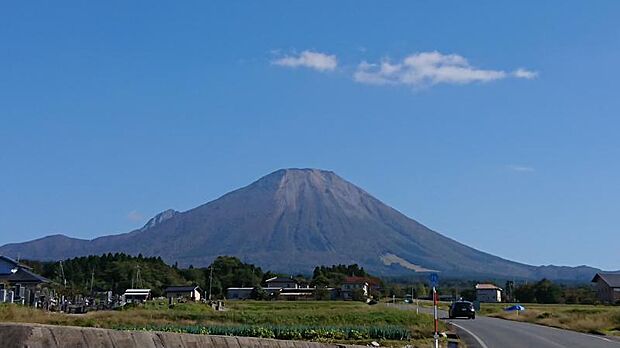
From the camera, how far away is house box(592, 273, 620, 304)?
10288 centimetres

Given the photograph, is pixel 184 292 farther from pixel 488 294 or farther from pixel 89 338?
pixel 89 338

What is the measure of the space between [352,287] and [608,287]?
120ft

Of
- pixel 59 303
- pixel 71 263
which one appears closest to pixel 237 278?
pixel 71 263

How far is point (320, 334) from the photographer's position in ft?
103

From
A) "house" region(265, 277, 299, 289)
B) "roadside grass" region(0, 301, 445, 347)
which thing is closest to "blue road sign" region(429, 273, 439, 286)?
"roadside grass" region(0, 301, 445, 347)

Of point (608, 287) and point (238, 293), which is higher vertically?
point (608, 287)

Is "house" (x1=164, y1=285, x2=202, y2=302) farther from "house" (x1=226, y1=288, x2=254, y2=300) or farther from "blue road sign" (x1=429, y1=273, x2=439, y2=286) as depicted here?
"blue road sign" (x1=429, y1=273, x2=439, y2=286)

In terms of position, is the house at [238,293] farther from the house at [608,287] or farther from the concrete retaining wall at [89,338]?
the concrete retaining wall at [89,338]

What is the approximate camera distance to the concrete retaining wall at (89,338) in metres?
3.67

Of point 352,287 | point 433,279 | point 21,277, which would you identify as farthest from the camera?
point 352,287

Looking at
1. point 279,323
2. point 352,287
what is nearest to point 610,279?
point 352,287

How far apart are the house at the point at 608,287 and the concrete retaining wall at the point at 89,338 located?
3980 inches

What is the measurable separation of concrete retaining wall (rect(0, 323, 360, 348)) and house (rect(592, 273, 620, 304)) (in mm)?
101084

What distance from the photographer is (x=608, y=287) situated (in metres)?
105
